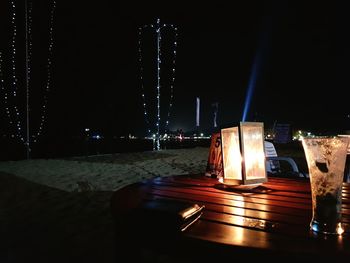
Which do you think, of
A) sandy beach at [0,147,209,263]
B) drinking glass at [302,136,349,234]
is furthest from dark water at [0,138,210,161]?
drinking glass at [302,136,349,234]

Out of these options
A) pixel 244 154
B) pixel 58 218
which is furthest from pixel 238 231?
pixel 58 218

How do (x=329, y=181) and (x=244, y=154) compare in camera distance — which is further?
(x=244, y=154)

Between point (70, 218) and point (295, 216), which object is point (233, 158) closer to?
point (295, 216)

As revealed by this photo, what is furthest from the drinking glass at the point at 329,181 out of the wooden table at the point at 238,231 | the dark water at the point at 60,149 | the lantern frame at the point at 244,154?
the dark water at the point at 60,149

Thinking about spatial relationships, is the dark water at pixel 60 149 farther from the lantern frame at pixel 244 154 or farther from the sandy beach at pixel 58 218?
the lantern frame at pixel 244 154

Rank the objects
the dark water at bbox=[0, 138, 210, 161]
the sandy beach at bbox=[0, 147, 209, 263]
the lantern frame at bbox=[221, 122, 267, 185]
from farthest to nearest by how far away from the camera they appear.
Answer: the dark water at bbox=[0, 138, 210, 161] → the sandy beach at bbox=[0, 147, 209, 263] → the lantern frame at bbox=[221, 122, 267, 185]

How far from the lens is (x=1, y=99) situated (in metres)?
35.1

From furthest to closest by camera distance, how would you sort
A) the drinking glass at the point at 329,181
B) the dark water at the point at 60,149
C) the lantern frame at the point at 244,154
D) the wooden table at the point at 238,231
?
the dark water at the point at 60,149, the lantern frame at the point at 244,154, the drinking glass at the point at 329,181, the wooden table at the point at 238,231

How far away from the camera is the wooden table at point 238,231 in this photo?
754mm

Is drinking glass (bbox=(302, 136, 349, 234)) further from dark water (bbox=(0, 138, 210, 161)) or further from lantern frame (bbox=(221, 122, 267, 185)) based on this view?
dark water (bbox=(0, 138, 210, 161))

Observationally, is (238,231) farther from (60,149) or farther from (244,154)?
A: (60,149)

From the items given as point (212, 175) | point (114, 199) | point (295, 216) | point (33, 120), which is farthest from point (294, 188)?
point (33, 120)

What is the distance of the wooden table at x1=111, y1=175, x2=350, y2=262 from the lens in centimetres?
75

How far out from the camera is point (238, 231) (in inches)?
35.3
